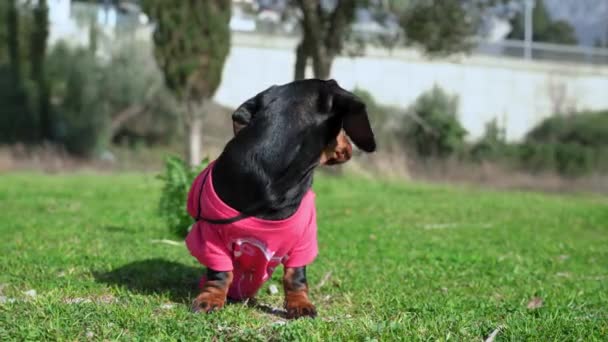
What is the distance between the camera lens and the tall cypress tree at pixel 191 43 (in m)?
16.5

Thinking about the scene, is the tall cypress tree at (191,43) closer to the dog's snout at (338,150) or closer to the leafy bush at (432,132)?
the leafy bush at (432,132)

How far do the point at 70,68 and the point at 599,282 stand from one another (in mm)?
19291

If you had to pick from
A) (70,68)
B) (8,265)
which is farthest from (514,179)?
(8,265)

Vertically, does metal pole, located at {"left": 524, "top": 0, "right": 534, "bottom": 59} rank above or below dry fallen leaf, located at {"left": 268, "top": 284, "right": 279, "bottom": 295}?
above

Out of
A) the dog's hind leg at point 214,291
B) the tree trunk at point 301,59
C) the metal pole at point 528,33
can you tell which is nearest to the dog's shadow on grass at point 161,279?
the dog's hind leg at point 214,291

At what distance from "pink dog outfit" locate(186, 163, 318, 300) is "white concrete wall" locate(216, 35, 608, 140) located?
2002 cm

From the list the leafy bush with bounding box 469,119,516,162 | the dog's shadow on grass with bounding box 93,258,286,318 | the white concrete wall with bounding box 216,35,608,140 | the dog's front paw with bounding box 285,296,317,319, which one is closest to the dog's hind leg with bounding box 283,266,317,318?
the dog's front paw with bounding box 285,296,317,319

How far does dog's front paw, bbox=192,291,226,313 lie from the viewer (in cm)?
405

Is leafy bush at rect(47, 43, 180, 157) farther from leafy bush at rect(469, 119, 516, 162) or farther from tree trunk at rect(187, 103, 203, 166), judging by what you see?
leafy bush at rect(469, 119, 516, 162)

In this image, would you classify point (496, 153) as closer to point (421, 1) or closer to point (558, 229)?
point (421, 1)

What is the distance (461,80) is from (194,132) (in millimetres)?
13483

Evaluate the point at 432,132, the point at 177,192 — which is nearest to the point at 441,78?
the point at 432,132

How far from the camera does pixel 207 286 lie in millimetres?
4195

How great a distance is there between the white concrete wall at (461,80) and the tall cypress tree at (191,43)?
7.15 meters
